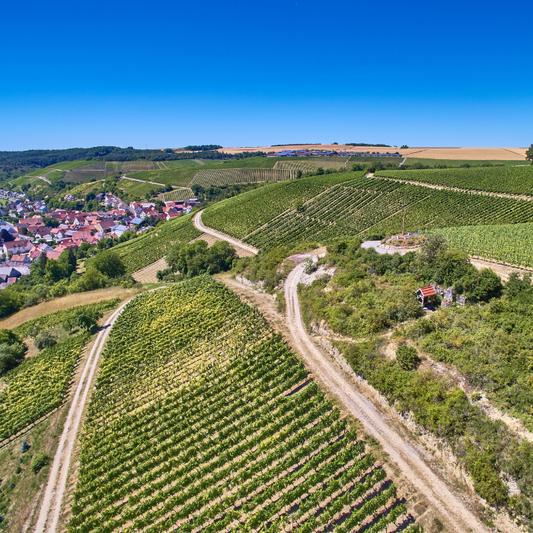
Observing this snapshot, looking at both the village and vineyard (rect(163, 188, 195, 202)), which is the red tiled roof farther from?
vineyard (rect(163, 188, 195, 202))

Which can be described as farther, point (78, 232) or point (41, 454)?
point (78, 232)

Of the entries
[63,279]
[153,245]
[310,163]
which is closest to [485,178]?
[153,245]

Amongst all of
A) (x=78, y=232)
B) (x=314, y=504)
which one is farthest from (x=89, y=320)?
(x=78, y=232)

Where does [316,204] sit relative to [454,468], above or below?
above

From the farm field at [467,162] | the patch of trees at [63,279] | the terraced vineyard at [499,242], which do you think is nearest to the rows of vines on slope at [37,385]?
the patch of trees at [63,279]

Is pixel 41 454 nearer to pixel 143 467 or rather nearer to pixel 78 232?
pixel 143 467

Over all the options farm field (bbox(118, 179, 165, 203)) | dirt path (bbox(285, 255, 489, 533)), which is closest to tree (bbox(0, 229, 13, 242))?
farm field (bbox(118, 179, 165, 203))
